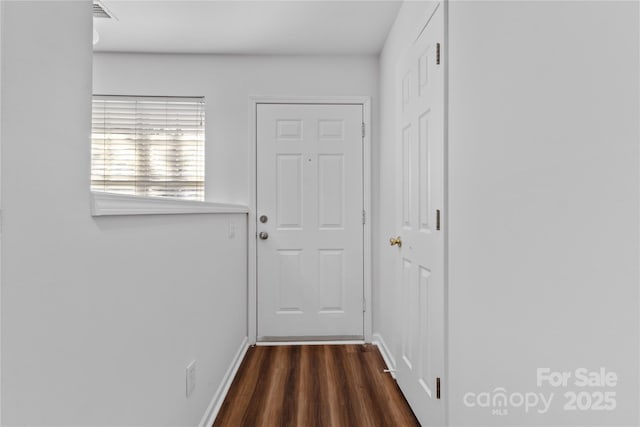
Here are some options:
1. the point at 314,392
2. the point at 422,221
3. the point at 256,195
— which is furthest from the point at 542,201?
the point at 256,195

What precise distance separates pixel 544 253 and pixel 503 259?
0.18 meters

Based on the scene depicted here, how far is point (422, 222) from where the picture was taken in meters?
1.76

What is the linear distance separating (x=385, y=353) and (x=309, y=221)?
3.68ft

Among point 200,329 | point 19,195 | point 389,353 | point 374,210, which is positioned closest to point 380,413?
point 389,353

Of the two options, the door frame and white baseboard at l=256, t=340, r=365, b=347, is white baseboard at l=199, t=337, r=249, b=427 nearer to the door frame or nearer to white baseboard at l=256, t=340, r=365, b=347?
white baseboard at l=256, t=340, r=365, b=347

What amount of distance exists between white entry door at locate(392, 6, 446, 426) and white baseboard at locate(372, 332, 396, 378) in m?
0.21

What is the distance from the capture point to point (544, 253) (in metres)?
0.88

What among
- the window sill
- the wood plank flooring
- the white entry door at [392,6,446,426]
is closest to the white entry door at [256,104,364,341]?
the wood plank flooring

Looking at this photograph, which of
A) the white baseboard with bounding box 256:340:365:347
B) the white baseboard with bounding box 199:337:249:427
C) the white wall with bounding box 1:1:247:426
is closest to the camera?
the white wall with bounding box 1:1:247:426

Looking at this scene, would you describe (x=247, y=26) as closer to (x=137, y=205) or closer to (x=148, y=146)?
(x=148, y=146)

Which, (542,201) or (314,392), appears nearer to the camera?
(542,201)

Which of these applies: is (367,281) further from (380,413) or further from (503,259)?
(503,259)

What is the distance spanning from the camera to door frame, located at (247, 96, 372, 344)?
2.92 m

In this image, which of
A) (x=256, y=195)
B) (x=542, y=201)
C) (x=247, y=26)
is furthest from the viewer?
(x=256, y=195)
